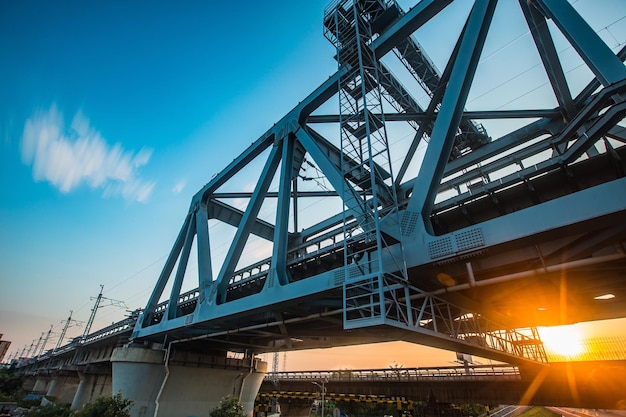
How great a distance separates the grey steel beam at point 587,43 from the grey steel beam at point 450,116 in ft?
6.23

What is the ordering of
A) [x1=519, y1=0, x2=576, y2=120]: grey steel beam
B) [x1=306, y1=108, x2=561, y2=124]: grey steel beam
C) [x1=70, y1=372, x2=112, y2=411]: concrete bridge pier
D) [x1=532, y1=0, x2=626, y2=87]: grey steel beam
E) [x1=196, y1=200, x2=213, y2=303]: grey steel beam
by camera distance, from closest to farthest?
[x1=532, y1=0, x2=626, y2=87]: grey steel beam → [x1=519, y1=0, x2=576, y2=120]: grey steel beam → [x1=306, y1=108, x2=561, y2=124]: grey steel beam → [x1=196, y1=200, x2=213, y2=303]: grey steel beam → [x1=70, y1=372, x2=112, y2=411]: concrete bridge pier

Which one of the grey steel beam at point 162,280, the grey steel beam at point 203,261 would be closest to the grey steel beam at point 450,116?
the grey steel beam at point 203,261

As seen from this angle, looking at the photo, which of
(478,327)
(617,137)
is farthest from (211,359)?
(617,137)

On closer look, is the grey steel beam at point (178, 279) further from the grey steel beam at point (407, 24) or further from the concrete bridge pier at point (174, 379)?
the grey steel beam at point (407, 24)

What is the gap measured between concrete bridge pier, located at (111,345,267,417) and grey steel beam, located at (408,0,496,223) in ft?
84.3

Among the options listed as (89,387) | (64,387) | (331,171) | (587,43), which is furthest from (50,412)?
(587,43)

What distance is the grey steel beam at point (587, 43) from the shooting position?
7.47m

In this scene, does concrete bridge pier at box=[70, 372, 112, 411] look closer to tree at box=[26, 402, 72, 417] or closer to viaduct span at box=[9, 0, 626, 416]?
tree at box=[26, 402, 72, 417]

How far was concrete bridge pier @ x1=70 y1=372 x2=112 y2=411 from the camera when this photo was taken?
143 ft

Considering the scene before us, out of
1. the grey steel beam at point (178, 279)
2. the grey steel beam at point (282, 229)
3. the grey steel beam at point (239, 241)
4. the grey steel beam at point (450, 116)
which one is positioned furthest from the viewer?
the grey steel beam at point (178, 279)

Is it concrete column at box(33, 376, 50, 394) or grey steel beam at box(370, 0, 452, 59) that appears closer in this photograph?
grey steel beam at box(370, 0, 452, 59)

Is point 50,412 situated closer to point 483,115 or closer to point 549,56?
point 483,115

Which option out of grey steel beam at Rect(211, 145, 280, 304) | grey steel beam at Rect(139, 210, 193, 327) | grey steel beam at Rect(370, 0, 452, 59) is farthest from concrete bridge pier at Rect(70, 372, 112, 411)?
grey steel beam at Rect(370, 0, 452, 59)

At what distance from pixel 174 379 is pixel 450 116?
2893 cm
